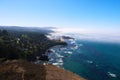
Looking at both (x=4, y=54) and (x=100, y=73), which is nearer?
(x=4, y=54)

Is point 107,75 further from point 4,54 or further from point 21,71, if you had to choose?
point 21,71

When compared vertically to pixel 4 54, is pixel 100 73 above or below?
below

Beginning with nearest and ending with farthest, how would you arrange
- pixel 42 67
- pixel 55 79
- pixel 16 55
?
pixel 55 79
pixel 42 67
pixel 16 55

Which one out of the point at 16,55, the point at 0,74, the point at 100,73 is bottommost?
the point at 100,73

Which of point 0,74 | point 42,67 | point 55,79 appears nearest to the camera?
point 55,79

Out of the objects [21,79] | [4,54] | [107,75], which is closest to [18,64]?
[21,79]

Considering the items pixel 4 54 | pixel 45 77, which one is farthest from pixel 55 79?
pixel 4 54

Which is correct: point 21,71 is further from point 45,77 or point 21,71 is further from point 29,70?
point 45,77
